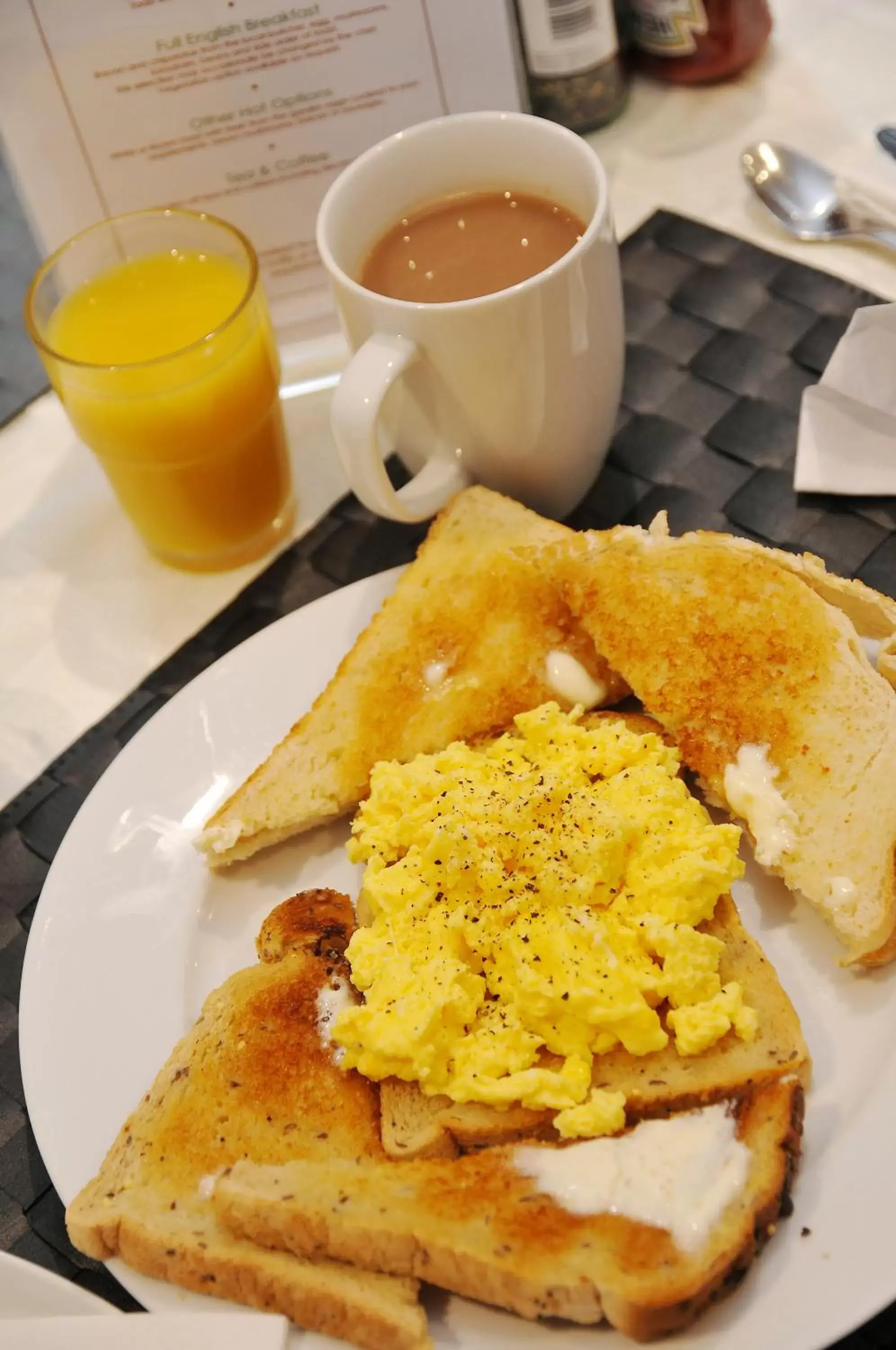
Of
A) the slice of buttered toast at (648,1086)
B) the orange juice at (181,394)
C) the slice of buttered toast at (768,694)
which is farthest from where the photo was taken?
the orange juice at (181,394)


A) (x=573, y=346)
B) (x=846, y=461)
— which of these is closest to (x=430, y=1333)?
(x=573, y=346)

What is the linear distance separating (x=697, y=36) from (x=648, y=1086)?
2.00 m

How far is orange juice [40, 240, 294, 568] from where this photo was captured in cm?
168

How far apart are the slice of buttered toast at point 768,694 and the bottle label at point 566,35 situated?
3.57 feet

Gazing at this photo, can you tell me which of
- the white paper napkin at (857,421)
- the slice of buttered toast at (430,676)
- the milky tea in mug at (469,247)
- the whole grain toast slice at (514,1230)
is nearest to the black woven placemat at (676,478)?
the white paper napkin at (857,421)

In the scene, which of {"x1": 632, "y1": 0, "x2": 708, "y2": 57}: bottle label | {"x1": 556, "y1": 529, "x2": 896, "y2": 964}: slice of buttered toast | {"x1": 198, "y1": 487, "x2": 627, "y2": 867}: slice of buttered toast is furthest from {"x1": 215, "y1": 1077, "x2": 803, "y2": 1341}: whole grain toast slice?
{"x1": 632, "y1": 0, "x2": 708, "y2": 57}: bottle label

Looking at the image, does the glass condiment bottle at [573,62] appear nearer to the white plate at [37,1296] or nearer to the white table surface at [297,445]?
the white table surface at [297,445]

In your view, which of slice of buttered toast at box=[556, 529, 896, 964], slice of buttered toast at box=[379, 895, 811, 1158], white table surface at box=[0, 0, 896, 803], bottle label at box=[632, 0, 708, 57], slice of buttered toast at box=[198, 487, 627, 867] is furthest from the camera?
bottle label at box=[632, 0, 708, 57]

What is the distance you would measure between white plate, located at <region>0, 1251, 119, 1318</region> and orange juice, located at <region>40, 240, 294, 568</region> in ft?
3.58

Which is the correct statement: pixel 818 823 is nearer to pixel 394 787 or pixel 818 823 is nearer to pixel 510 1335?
pixel 394 787

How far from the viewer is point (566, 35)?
2121 millimetres

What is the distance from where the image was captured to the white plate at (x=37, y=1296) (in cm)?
110

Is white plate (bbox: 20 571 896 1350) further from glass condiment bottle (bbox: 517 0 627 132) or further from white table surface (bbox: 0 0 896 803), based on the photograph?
glass condiment bottle (bbox: 517 0 627 132)

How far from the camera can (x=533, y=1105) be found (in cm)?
117
